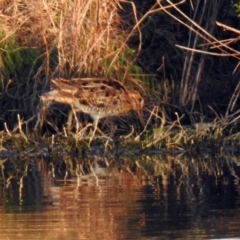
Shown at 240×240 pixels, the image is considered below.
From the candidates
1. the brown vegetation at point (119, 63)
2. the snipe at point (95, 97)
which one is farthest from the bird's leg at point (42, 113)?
the brown vegetation at point (119, 63)

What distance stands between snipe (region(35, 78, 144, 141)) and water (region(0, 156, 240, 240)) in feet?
3.34

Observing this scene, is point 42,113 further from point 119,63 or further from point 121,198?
point 121,198

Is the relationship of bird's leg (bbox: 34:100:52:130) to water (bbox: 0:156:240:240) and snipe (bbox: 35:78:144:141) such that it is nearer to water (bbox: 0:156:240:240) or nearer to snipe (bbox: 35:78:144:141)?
snipe (bbox: 35:78:144:141)

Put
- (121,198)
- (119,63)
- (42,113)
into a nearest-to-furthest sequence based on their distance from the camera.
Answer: (121,198)
(42,113)
(119,63)

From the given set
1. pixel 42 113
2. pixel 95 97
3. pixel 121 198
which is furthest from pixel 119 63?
pixel 121 198

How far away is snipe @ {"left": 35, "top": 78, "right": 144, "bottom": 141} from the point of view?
14008 millimetres

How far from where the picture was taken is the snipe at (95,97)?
Result: 14.0m

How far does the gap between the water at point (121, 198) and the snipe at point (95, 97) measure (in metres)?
1.02

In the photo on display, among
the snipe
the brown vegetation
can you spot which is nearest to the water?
the snipe

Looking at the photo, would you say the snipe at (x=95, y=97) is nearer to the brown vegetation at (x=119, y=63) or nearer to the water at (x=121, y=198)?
the brown vegetation at (x=119, y=63)

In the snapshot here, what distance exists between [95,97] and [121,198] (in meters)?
4.31

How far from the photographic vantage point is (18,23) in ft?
51.1

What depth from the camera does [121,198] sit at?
9984mm

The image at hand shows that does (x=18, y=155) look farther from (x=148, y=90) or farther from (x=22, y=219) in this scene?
(x=22, y=219)
